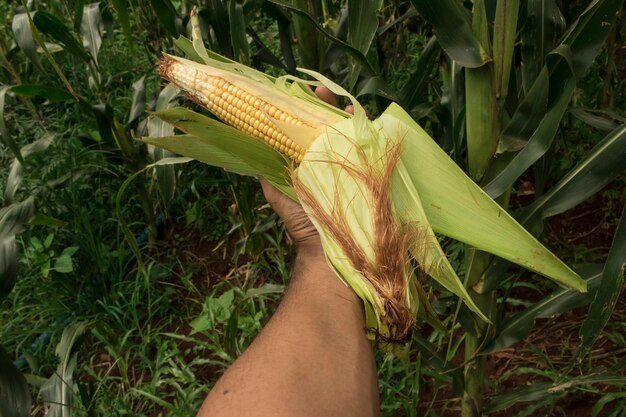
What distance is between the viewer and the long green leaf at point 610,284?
1124mm

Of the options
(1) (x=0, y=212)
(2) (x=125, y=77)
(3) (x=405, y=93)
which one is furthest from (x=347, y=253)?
(2) (x=125, y=77)

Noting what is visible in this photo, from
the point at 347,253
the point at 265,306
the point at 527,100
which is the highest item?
the point at 527,100

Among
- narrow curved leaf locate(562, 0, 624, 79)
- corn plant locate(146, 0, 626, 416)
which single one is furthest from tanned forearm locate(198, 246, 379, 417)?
narrow curved leaf locate(562, 0, 624, 79)

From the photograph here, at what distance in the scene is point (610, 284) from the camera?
3.77 feet

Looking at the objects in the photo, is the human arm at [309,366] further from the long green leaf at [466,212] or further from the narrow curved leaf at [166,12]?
the narrow curved leaf at [166,12]

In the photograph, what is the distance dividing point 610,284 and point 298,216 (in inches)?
33.9

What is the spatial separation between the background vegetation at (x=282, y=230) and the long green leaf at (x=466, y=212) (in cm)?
9

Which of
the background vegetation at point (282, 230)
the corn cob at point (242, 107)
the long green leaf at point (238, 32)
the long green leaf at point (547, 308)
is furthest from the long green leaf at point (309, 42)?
the long green leaf at point (547, 308)

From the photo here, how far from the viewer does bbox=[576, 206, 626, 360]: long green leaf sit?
1.12m

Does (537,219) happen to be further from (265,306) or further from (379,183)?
(265,306)

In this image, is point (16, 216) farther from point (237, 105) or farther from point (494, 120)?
point (494, 120)

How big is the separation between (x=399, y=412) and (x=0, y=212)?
171 centimetres

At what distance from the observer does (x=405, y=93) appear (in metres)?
1.67

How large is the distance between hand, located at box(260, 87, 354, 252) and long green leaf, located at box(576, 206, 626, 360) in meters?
0.75
